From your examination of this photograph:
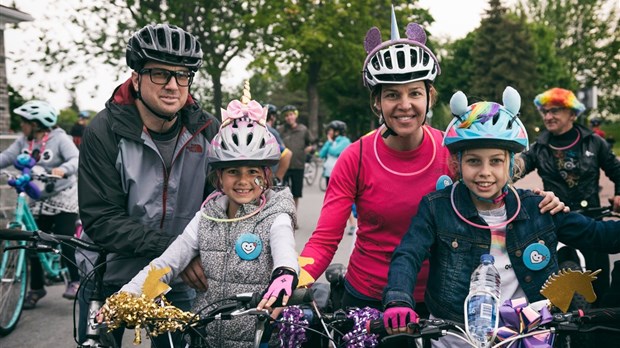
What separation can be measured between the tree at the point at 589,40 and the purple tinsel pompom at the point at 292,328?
2635 inches

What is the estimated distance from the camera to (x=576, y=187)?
19.8ft

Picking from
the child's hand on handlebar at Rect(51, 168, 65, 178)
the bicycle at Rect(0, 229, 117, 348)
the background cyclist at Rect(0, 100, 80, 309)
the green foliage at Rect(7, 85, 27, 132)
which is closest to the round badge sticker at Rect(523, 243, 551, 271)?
the bicycle at Rect(0, 229, 117, 348)

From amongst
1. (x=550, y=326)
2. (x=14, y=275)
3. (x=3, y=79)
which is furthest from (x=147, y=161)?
(x=3, y=79)

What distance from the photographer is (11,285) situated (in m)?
6.29

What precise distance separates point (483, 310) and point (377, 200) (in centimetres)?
96

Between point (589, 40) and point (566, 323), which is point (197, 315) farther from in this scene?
point (589, 40)

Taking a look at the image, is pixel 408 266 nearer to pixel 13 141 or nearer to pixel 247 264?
pixel 247 264

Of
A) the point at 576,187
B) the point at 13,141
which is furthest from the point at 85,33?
the point at 576,187

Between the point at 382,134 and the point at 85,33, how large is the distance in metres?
28.2

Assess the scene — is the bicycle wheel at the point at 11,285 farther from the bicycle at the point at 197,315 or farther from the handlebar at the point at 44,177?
the bicycle at the point at 197,315

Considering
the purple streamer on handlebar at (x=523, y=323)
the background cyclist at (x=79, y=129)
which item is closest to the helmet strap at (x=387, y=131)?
the purple streamer on handlebar at (x=523, y=323)

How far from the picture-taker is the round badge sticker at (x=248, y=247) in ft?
9.37

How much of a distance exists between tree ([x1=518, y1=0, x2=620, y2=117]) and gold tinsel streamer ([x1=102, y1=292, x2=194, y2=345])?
221ft

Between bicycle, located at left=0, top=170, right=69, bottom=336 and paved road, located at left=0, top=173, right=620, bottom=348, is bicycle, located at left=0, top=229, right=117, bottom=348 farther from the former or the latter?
bicycle, located at left=0, top=170, right=69, bottom=336
